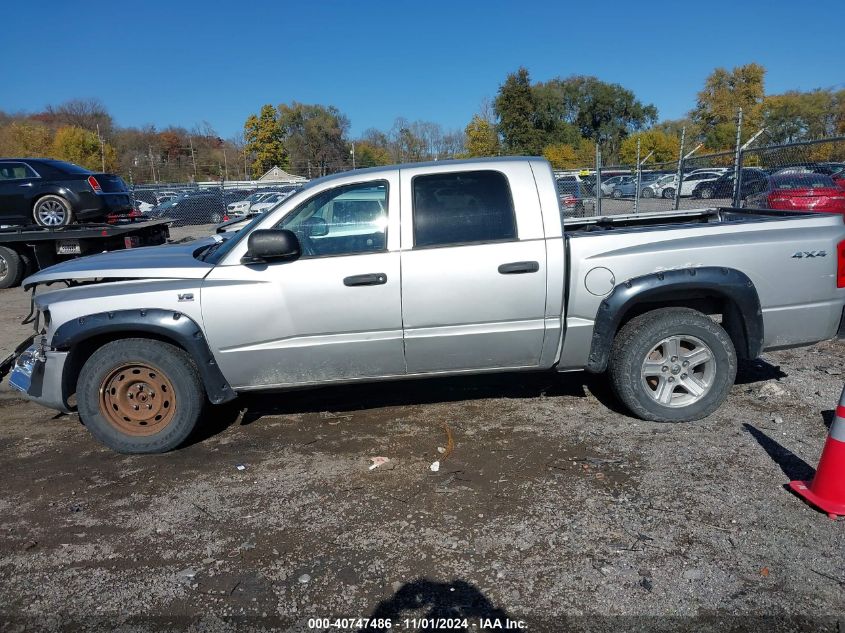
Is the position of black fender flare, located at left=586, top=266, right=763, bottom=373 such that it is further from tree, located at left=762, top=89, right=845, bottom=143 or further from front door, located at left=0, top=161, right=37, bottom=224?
tree, located at left=762, top=89, right=845, bottom=143

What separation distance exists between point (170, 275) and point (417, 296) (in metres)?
1.67

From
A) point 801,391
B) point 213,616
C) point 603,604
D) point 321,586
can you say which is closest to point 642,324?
point 801,391

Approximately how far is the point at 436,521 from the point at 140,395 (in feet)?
7.51

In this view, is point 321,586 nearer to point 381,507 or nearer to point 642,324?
point 381,507

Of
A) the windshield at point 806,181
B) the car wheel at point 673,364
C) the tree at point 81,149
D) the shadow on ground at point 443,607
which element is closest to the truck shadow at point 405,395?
the car wheel at point 673,364

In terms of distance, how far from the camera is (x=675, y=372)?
431cm

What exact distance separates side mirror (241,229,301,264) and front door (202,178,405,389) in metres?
0.13

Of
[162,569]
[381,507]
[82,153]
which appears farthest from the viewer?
[82,153]

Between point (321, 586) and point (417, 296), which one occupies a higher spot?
point (417, 296)

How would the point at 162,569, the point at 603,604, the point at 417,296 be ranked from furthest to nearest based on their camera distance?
the point at 417,296
the point at 162,569
the point at 603,604

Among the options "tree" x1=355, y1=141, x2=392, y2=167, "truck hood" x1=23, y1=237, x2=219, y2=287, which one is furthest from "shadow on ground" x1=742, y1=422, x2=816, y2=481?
"tree" x1=355, y1=141, x2=392, y2=167

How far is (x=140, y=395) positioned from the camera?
166 inches

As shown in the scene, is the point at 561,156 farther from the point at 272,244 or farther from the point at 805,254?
the point at 272,244

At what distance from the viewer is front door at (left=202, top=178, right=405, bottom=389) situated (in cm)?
401
